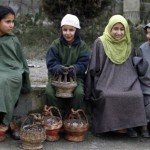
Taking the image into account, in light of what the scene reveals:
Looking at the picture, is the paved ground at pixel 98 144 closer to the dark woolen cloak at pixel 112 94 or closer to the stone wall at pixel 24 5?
the dark woolen cloak at pixel 112 94

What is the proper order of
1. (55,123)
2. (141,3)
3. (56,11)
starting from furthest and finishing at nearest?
(141,3)
(56,11)
(55,123)

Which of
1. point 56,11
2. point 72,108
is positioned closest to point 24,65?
point 72,108

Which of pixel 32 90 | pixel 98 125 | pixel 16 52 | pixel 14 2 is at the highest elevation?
pixel 14 2

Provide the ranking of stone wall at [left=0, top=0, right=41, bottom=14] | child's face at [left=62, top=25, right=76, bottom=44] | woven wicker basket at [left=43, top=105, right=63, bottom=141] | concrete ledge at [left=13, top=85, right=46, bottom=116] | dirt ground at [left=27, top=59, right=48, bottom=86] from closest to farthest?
1. woven wicker basket at [left=43, top=105, right=63, bottom=141]
2. child's face at [left=62, top=25, right=76, bottom=44]
3. concrete ledge at [left=13, top=85, right=46, bottom=116]
4. dirt ground at [left=27, top=59, right=48, bottom=86]
5. stone wall at [left=0, top=0, right=41, bottom=14]

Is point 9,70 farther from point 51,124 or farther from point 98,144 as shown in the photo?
point 98,144

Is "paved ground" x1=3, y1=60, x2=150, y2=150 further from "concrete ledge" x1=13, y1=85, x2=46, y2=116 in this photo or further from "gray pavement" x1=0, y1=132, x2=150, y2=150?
"concrete ledge" x1=13, y1=85, x2=46, y2=116

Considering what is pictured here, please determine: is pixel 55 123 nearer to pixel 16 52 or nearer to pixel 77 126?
pixel 77 126

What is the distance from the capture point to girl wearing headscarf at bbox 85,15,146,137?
527cm

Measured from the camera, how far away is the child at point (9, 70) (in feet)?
16.5

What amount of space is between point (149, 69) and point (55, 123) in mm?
1266

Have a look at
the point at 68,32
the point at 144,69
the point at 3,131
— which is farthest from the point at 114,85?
the point at 3,131

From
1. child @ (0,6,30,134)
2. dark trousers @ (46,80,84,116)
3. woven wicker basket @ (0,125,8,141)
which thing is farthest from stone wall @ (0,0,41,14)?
woven wicker basket @ (0,125,8,141)

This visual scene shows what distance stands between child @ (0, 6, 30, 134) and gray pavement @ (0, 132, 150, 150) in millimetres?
251

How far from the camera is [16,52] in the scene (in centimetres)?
545
